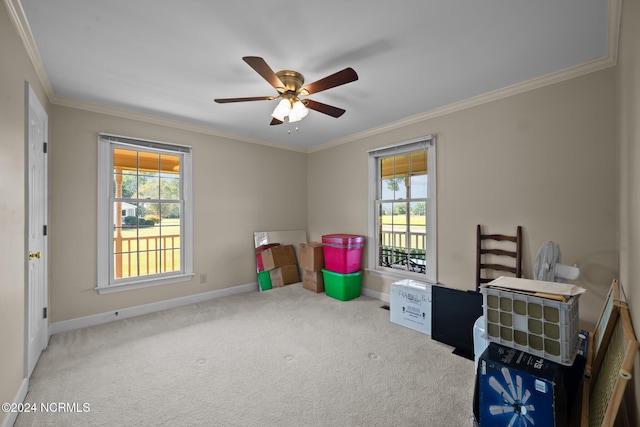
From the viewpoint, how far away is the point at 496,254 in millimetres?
2955

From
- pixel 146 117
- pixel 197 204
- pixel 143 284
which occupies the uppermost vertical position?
pixel 146 117

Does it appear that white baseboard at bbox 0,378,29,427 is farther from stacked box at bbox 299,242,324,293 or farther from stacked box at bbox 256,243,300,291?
stacked box at bbox 299,242,324,293

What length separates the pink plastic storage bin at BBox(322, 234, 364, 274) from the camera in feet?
13.5

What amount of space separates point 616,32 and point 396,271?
3.08 metres

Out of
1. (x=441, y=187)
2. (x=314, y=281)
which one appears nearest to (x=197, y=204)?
A: (x=314, y=281)

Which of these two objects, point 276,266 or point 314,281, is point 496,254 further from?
point 276,266

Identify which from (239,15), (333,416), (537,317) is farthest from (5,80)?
(537,317)

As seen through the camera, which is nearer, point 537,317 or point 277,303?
point 537,317

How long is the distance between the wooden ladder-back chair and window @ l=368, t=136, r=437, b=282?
1.79ft

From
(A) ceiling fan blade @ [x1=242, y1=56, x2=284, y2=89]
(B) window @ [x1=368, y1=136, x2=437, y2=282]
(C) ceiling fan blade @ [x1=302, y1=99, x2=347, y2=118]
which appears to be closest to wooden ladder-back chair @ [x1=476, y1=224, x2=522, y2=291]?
(B) window @ [x1=368, y1=136, x2=437, y2=282]

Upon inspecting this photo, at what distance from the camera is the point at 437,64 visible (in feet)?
7.88

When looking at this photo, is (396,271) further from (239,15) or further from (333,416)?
(239,15)

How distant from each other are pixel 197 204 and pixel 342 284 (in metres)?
2.45

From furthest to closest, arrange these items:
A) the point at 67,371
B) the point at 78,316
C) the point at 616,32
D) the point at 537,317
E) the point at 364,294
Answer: the point at 364,294
the point at 78,316
the point at 67,371
the point at 616,32
the point at 537,317
